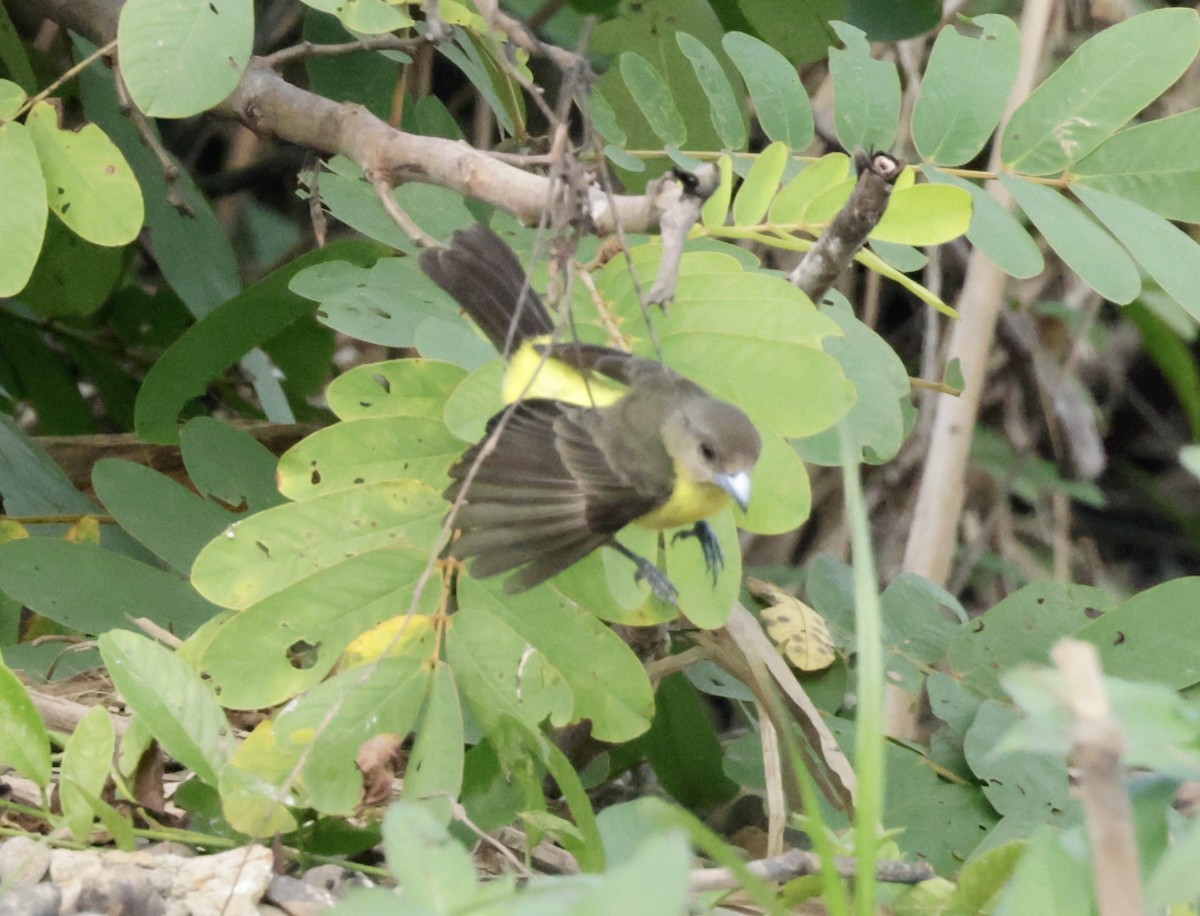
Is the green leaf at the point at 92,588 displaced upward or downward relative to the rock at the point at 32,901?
downward

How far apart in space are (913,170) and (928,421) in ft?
5.81

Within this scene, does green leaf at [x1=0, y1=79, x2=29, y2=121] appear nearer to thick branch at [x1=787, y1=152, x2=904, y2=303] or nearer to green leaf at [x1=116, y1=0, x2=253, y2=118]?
green leaf at [x1=116, y1=0, x2=253, y2=118]

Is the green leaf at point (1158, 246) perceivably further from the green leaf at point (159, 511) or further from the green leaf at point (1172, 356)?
the green leaf at point (1172, 356)

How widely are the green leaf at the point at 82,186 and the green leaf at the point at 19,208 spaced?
0.10ft

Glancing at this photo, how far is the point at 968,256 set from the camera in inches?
123

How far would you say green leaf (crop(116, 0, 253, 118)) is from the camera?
55.9 inches

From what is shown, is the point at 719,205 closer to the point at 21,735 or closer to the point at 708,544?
the point at 708,544

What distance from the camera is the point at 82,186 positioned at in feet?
5.32

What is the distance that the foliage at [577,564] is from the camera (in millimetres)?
1264

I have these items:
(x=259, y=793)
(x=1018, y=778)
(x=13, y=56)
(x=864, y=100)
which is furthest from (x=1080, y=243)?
(x=13, y=56)

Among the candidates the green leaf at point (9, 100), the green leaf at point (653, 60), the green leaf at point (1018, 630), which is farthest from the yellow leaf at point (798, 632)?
the green leaf at point (9, 100)

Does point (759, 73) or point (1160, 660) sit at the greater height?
Answer: point (759, 73)

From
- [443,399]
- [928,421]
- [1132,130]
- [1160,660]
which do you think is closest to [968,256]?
[928,421]

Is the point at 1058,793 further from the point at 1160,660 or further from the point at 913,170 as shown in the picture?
the point at 913,170
